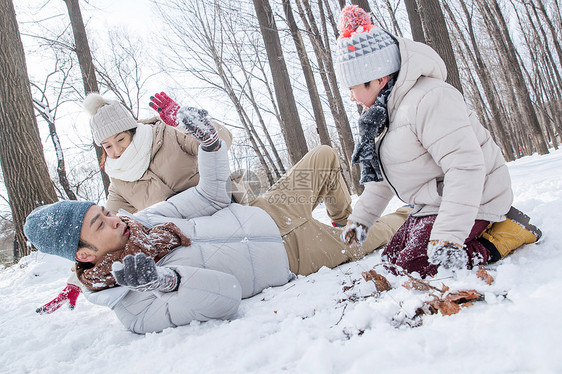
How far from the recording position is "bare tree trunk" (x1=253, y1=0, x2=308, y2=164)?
6.75 m

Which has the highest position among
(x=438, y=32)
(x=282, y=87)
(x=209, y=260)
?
(x=282, y=87)

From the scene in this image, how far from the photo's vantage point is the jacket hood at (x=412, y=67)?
1.73 m

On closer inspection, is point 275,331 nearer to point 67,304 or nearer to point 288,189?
point 288,189

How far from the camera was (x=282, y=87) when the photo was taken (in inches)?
267

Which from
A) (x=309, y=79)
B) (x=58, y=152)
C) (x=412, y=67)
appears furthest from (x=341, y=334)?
(x=58, y=152)

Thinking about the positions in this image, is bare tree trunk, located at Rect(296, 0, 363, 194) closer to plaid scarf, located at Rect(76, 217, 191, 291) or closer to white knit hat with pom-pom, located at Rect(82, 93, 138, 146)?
white knit hat with pom-pom, located at Rect(82, 93, 138, 146)

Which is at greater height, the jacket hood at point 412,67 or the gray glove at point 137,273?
the jacket hood at point 412,67

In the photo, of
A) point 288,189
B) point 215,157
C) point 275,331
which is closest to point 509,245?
point 275,331

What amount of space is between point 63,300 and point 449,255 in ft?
8.40

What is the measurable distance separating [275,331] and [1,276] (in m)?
4.58

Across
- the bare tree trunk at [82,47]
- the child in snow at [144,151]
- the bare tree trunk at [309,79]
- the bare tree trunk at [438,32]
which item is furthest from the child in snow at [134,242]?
the bare tree trunk at [309,79]

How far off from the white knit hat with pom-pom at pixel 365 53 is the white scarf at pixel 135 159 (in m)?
1.81

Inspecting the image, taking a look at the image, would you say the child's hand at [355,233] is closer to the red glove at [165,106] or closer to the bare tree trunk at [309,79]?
the red glove at [165,106]

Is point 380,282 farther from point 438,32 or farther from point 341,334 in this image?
point 438,32
